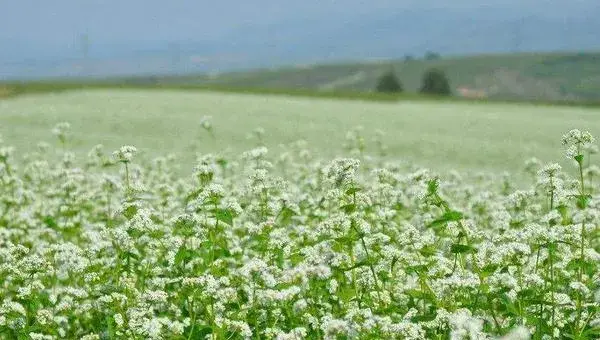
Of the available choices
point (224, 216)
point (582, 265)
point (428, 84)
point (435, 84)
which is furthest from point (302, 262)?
point (428, 84)

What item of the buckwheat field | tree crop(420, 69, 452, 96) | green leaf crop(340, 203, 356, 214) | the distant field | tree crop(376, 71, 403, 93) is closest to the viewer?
the buckwheat field

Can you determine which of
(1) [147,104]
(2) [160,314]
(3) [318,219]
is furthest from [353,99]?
(2) [160,314]

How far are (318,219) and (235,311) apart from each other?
3.75 m

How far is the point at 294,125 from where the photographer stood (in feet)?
109

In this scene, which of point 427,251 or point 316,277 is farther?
point 427,251

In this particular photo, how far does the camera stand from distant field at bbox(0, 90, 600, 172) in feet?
88.7

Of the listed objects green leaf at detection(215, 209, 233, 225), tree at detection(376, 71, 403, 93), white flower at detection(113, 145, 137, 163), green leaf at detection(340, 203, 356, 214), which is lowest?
tree at detection(376, 71, 403, 93)

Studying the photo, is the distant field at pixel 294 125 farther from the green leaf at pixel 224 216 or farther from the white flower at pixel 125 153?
the green leaf at pixel 224 216

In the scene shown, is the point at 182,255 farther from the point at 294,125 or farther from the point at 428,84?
the point at 428,84

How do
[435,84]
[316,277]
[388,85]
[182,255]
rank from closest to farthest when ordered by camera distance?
1. [316,277]
2. [182,255]
3. [388,85]
4. [435,84]

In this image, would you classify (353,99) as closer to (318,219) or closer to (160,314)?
(318,219)

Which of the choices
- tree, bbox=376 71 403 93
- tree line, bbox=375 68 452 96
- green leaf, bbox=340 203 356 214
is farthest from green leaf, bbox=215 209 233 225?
tree line, bbox=375 68 452 96

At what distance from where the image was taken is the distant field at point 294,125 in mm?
27047

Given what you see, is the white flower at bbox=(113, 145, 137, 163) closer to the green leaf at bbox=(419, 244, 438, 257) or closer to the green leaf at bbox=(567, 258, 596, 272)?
the green leaf at bbox=(419, 244, 438, 257)
